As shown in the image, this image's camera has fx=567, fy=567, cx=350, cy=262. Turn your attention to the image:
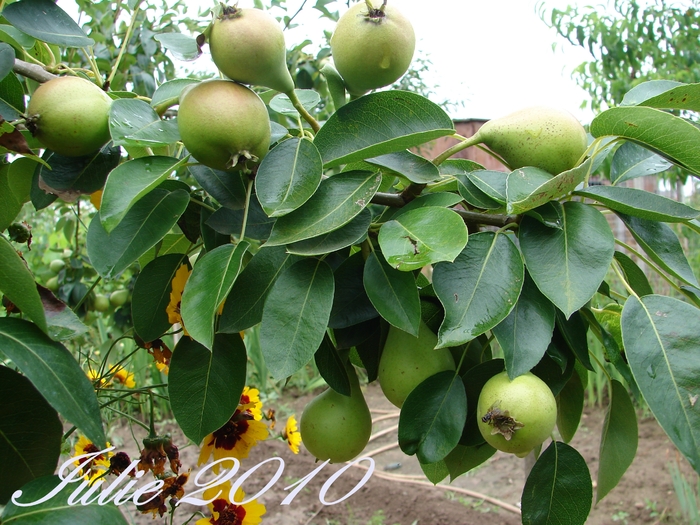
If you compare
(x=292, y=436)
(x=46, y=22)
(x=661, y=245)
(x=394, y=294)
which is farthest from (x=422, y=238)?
(x=292, y=436)

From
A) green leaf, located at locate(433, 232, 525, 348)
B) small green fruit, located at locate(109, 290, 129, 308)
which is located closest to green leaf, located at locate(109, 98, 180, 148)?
green leaf, located at locate(433, 232, 525, 348)

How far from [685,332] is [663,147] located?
151 mm

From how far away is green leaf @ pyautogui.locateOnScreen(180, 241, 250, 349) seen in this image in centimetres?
41

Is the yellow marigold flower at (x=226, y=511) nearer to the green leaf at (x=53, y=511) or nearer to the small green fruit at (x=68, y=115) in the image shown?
the green leaf at (x=53, y=511)

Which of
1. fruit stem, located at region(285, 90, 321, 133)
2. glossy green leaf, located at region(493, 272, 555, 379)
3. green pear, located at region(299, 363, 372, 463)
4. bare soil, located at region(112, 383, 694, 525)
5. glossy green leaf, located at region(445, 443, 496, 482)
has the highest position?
fruit stem, located at region(285, 90, 321, 133)

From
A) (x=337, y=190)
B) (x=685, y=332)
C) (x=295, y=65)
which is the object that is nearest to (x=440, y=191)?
(x=337, y=190)

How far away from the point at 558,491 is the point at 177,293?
43cm

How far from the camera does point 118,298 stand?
5.43ft

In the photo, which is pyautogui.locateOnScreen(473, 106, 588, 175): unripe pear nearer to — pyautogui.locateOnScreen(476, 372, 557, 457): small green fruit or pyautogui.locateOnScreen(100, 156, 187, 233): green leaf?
pyautogui.locateOnScreen(476, 372, 557, 457): small green fruit

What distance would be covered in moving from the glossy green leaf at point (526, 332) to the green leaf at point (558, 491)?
18 centimetres

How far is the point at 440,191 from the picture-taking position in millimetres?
538

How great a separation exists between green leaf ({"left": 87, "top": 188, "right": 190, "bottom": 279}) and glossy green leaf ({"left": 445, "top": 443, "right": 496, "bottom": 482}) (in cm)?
37

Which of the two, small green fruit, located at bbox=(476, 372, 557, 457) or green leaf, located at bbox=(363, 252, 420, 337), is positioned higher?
green leaf, located at bbox=(363, 252, 420, 337)

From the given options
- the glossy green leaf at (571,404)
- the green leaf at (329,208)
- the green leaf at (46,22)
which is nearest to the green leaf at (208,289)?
the green leaf at (329,208)
